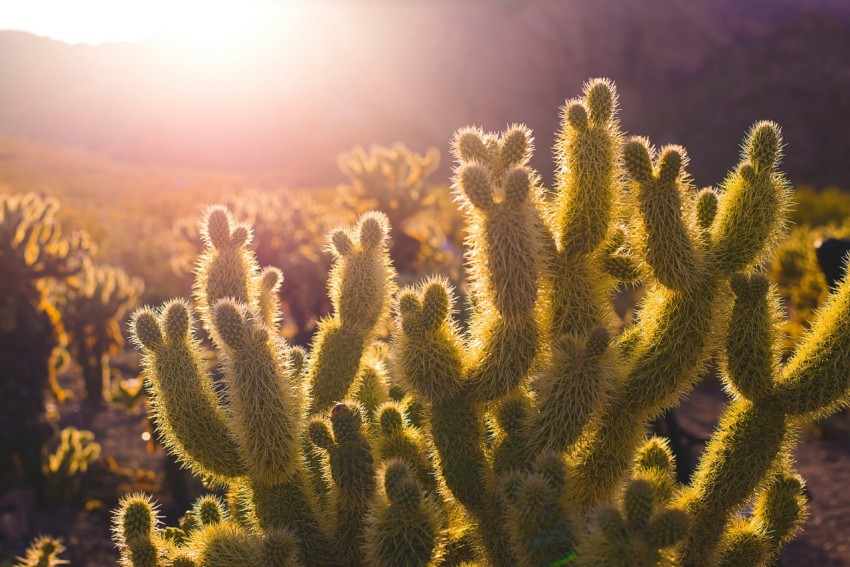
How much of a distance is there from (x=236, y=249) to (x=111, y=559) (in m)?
4.04

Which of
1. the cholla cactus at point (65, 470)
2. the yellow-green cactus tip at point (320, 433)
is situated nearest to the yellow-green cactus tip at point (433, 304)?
the yellow-green cactus tip at point (320, 433)

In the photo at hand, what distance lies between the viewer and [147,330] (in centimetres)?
210

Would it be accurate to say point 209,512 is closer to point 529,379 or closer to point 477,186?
point 529,379

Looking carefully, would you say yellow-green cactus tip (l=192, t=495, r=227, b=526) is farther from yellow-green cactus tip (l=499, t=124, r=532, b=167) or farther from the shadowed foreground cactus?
yellow-green cactus tip (l=499, t=124, r=532, b=167)

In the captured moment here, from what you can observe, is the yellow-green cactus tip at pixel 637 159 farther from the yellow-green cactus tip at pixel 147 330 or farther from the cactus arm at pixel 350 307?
the yellow-green cactus tip at pixel 147 330

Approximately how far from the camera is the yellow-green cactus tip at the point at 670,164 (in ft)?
6.65

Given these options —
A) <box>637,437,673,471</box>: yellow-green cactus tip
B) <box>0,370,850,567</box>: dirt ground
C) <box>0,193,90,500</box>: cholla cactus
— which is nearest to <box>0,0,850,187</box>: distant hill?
<box>0,370,850,567</box>: dirt ground

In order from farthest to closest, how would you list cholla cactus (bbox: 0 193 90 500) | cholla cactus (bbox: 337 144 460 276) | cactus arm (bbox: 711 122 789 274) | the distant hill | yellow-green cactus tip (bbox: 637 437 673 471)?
the distant hill → cholla cactus (bbox: 337 144 460 276) → cholla cactus (bbox: 0 193 90 500) → yellow-green cactus tip (bbox: 637 437 673 471) → cactus arm (bbox: 711 122 789 274)

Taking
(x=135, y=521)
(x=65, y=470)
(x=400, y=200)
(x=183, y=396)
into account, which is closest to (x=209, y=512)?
(x=135, y=521)

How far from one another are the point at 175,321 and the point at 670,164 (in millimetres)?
1531

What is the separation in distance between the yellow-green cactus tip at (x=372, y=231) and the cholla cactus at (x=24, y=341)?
183 inches

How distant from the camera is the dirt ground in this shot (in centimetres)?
526

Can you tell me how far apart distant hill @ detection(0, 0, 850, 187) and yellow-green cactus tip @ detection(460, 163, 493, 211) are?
1185 inches

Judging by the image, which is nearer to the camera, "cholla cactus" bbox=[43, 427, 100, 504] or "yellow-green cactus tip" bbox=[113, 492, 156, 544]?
"yellow-green cactus tip" bbox=[113, 492, 156, 544]
